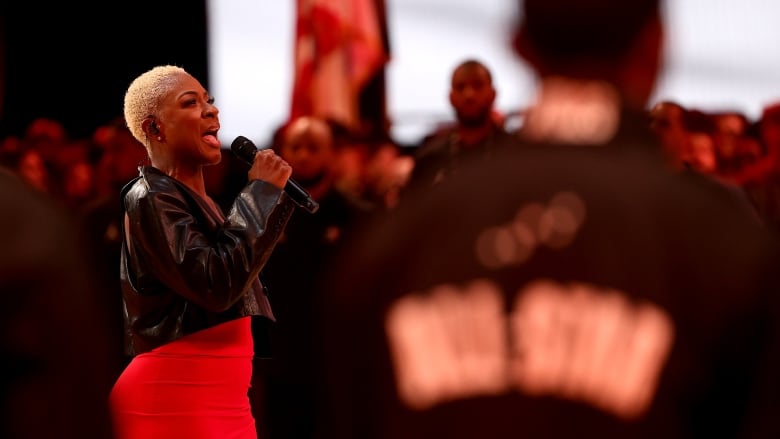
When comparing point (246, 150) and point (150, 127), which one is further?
point (246, 150)

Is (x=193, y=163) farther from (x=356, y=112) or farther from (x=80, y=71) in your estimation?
(x=80, y=71)

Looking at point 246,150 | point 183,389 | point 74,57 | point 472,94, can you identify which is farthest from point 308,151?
point 74,57

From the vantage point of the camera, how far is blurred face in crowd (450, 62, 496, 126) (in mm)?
5797

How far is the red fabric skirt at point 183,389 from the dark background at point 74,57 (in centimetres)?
792

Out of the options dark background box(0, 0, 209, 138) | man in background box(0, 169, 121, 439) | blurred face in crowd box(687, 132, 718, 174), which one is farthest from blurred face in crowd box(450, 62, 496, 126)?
dark background box(0, 0, 209, 138)

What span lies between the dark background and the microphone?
7.57m

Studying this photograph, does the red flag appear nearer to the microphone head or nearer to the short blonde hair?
the microphone head

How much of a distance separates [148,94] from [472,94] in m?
2.14

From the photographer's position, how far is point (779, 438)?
1.87 meters

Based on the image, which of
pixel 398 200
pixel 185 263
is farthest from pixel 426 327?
pixel 185 263

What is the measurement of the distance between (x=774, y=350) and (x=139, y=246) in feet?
7.37

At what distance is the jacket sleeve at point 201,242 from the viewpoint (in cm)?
364

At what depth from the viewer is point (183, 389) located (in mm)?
3840

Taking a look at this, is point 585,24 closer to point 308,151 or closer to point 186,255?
point 186,255
